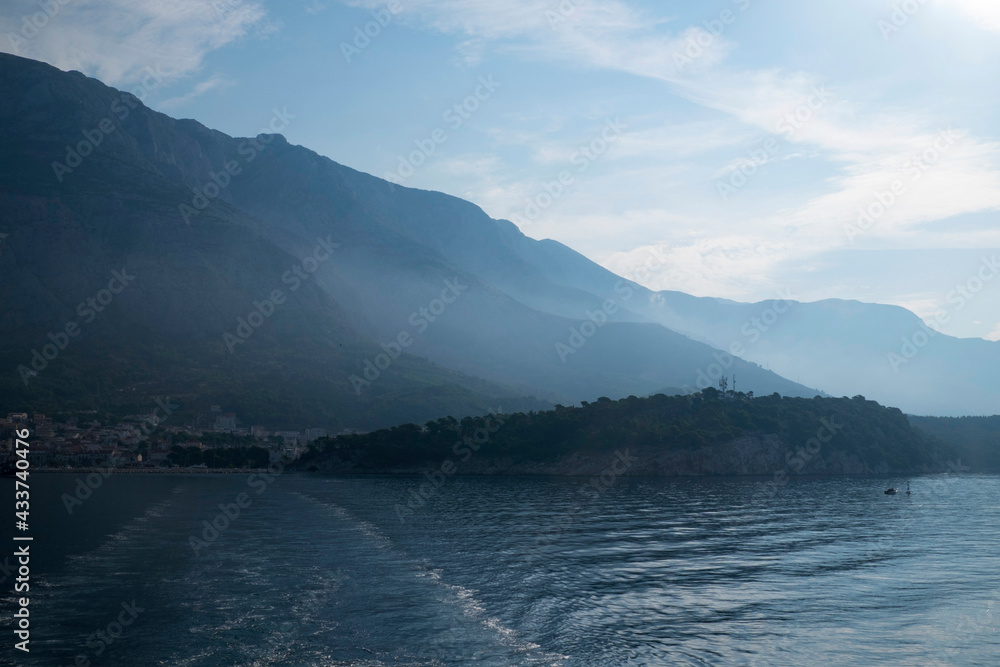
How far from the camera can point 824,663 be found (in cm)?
2948

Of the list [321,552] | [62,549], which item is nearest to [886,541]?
[321,552]

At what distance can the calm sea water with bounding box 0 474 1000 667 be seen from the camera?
102 feet

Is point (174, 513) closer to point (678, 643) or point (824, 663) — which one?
point (678, 643)

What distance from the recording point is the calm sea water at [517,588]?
30953 mm

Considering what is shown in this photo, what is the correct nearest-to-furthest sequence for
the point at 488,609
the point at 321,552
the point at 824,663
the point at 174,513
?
the point at 824,663 → the point at 488,609 → the point at 321,552 → the point at 174,513

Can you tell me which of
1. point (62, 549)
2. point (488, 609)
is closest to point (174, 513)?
point (62, 549)

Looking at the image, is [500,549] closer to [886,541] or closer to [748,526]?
[748,526]

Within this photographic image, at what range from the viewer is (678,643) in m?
31.8

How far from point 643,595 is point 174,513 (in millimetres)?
65542

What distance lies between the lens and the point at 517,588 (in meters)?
42.5

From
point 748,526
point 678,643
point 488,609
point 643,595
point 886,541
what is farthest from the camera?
point 748,526

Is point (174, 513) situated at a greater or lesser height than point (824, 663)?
lesser

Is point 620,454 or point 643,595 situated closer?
point 643,595

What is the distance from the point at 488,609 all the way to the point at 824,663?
16.3m
